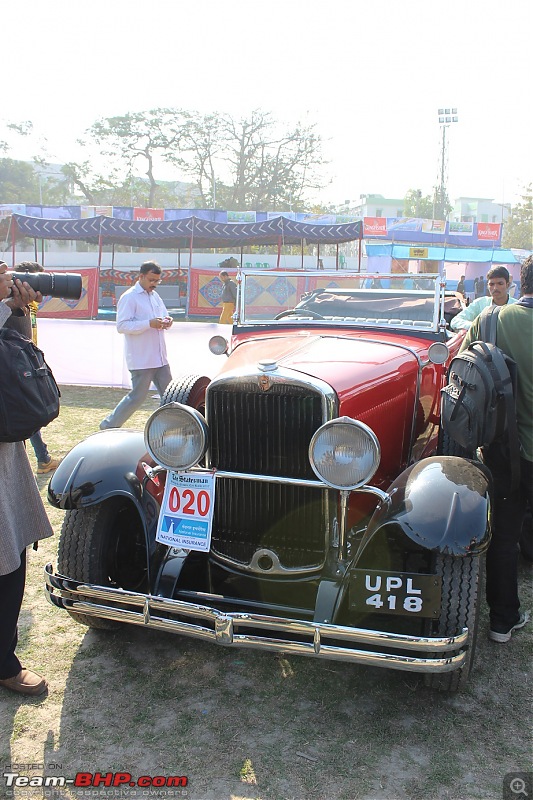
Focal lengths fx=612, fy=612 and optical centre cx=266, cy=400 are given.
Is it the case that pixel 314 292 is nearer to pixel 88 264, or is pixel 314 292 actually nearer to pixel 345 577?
pixel 345 577

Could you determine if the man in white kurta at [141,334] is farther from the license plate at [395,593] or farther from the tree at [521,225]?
the tree at [521,225]

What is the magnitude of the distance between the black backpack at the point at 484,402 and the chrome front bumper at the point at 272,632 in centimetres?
87

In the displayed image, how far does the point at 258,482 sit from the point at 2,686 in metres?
1.37

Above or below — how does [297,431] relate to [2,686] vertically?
above

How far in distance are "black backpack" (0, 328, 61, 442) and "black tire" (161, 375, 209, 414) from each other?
3.18 ft

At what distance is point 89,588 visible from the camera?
2525 millimetres

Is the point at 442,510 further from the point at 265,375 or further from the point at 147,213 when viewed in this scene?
the point at 147,213

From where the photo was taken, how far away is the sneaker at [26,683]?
8.22 ft

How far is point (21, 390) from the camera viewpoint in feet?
7.31

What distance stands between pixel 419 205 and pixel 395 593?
62.9 metres

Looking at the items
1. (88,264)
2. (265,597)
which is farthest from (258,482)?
(88,264)

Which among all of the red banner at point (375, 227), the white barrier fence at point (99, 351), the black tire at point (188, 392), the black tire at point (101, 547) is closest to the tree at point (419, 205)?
the red banner at point (375, 227)

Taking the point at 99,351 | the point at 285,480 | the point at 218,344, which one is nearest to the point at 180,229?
the point at 99,351

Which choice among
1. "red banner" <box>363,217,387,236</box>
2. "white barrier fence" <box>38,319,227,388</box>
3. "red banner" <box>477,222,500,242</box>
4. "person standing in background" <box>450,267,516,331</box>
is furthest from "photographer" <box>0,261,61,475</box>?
"red banner" <box>477,222,500,242</box>
